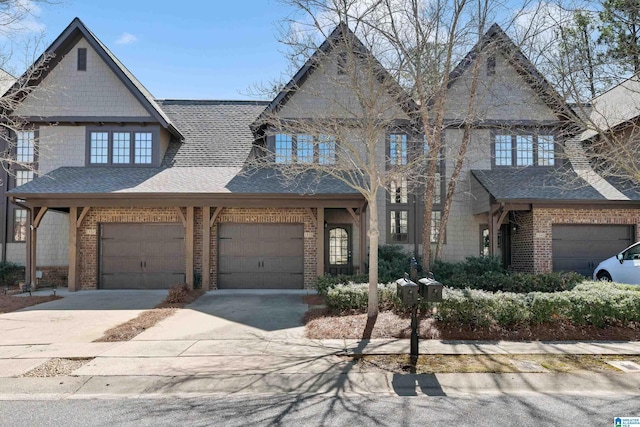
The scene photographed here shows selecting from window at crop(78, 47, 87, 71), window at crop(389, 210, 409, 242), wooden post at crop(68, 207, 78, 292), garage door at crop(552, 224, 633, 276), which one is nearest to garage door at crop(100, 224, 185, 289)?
wooden post at crop(68, 207, 78, 292)

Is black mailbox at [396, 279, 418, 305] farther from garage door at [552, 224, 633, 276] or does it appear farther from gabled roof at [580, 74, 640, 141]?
gabled roof at [580, 74, 640, 141]

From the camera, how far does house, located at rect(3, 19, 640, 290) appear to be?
1339 centimetres

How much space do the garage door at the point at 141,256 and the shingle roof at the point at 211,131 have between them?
8.90ft

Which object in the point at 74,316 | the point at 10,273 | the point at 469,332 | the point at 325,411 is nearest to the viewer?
the point at 325,411

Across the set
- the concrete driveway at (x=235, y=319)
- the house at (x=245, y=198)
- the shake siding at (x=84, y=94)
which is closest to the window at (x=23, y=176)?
the house at (x=245, y=198)

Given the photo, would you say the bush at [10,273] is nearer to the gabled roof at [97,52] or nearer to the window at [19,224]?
the window at [19,224]

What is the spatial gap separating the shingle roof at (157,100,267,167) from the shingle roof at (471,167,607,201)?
878cm

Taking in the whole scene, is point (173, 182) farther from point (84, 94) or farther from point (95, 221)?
point (84, 94)

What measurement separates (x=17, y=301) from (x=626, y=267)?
→ 1654 centimetres

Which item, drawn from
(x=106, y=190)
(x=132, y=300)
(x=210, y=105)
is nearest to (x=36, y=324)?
(x=132, y=300)

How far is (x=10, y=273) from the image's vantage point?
1464 cm

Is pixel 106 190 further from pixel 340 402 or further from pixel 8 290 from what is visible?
pixel 340 402

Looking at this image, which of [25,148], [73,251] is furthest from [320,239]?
[25,148]

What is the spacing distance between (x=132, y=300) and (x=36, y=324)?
302cm
